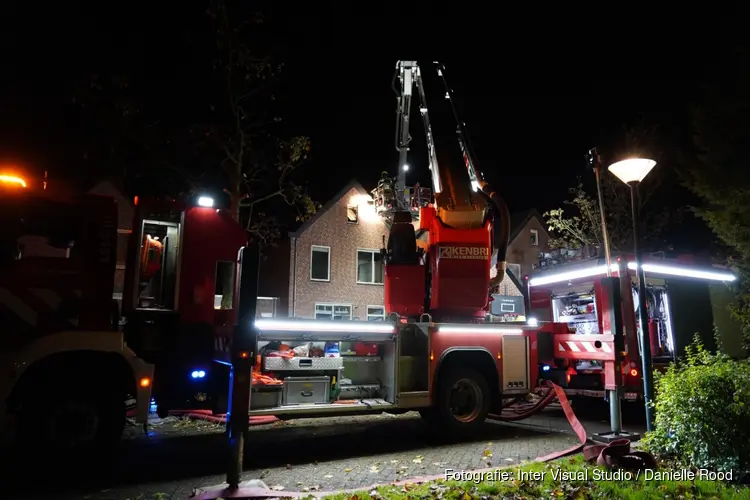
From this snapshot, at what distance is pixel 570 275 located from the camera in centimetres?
1112

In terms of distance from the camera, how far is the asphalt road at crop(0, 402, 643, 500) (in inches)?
230

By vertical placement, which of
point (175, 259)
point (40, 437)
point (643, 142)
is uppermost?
point (643, 142)

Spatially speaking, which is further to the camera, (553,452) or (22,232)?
(553,452)

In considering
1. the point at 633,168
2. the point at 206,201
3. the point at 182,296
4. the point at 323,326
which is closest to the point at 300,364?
the point at 323,326

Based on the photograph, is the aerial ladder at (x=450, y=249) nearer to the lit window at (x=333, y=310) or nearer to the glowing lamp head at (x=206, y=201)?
the glowing lamp head at (x=206, y=201)

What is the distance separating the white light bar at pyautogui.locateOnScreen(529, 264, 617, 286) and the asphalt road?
2869mm

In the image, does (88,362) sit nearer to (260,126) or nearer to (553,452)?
(553,452)

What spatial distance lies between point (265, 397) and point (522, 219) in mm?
28862

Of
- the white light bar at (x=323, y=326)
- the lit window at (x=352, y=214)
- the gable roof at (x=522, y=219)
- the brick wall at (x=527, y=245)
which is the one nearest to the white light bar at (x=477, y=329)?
the white light bar at (x=323, y=326)

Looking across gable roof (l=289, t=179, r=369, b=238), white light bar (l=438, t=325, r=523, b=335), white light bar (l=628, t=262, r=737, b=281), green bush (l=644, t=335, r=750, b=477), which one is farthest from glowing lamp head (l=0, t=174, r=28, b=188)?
gable roof (l=289, t=179, r=369, b=238)

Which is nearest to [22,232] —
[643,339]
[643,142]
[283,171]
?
[643,339]

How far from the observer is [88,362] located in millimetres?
6062

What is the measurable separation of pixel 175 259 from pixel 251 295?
212 centimetres

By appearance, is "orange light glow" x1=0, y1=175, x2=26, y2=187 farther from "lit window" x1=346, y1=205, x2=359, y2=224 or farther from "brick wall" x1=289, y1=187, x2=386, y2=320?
"lit window" x1=346, y1=205, x2=359, y2=224
